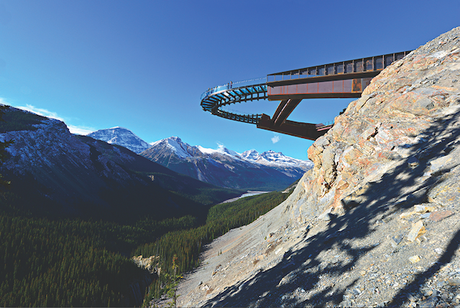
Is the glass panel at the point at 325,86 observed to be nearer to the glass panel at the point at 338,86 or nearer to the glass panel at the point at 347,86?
the glass panel at the point at 338,86

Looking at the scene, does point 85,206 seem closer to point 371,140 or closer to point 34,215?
point 34,215

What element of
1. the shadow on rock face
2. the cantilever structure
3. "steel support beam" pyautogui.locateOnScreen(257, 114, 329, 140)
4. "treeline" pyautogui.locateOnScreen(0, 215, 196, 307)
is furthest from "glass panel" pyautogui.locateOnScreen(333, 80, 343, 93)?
"treeline" pyautogui.locateOnScreen(0, 215, 196, 307)

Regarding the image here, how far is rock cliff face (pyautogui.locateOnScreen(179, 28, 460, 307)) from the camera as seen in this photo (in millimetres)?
4734

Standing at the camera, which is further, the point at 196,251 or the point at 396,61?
the point at 196,251

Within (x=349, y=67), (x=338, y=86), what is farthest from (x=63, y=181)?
(x=349, y=67)

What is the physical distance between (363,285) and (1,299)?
48.8 metres

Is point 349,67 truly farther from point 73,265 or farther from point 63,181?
point 63,181

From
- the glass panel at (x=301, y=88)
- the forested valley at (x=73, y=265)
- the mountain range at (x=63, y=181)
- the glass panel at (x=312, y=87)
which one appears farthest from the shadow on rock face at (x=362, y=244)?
the mountain range at (x=63, y=181)

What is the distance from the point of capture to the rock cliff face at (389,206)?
4.73 m

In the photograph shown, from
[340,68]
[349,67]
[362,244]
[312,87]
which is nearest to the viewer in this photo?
[362,244]

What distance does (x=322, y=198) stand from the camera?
17266mm

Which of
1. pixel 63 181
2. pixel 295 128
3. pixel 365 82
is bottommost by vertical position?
pixel 63 181

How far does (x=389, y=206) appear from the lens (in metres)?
8.09

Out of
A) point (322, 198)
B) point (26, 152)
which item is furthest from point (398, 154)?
point (26, 152)
